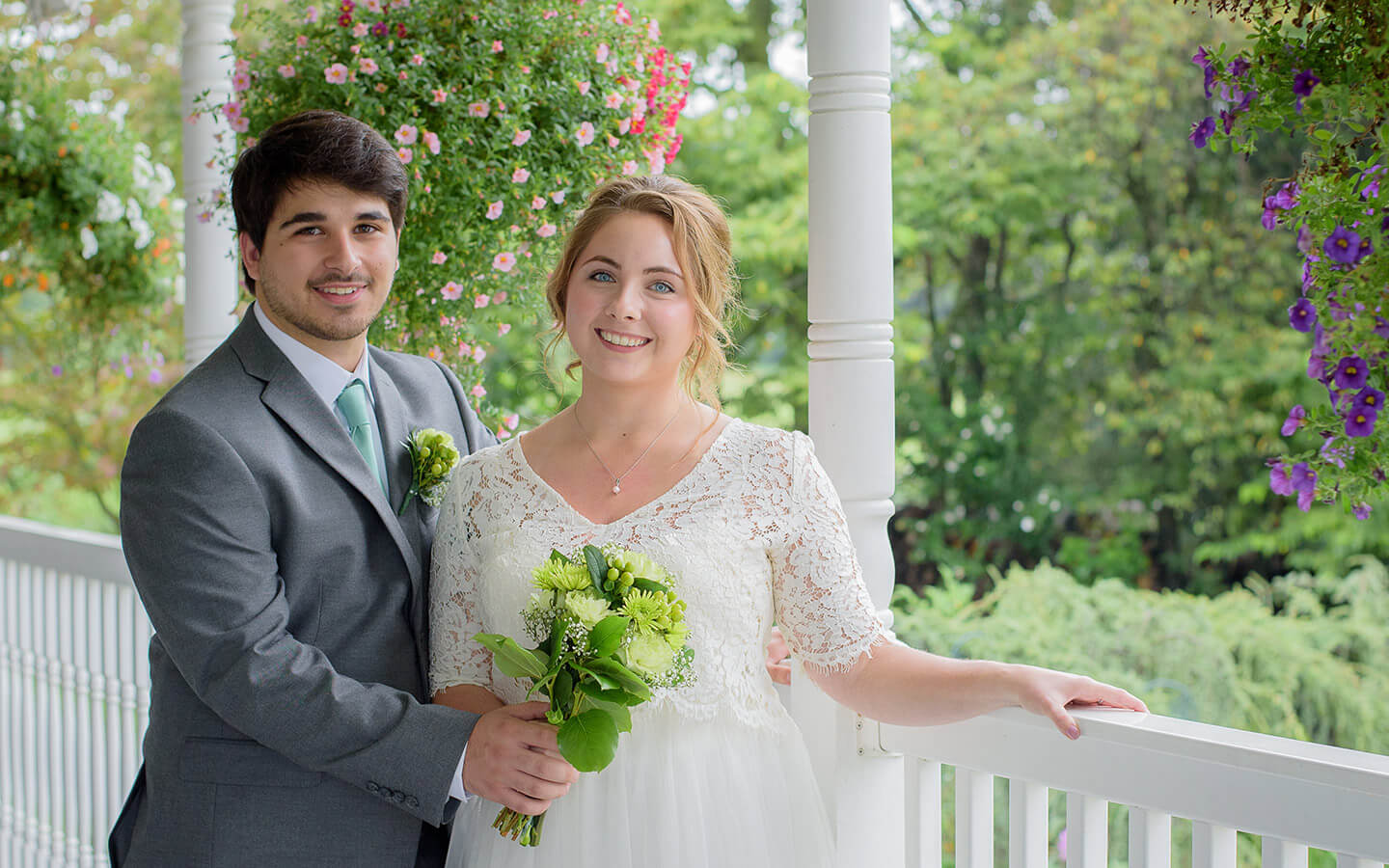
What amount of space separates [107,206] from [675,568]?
9.46 ft

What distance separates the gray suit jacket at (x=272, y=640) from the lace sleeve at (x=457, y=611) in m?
0.04

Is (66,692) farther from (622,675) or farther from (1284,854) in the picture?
(1284,854)

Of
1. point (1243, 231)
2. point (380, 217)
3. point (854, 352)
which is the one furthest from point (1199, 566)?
point (380, 217)

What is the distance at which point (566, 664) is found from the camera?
1.60m

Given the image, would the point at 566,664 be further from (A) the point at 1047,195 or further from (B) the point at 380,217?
(A) the point at 1047,195

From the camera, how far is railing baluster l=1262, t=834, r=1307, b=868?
1.51m

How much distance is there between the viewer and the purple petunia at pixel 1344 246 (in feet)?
4.24

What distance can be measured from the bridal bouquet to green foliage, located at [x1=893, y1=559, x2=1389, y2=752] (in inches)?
133

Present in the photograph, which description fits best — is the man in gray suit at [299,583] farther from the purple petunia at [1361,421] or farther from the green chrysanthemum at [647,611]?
the purple petunia at [1361,421]

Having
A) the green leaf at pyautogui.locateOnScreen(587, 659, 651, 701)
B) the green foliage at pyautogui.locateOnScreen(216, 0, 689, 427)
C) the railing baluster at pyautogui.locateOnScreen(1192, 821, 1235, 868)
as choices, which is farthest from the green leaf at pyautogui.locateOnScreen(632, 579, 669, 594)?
the green foliage at pyautogui.locateOnScreen(216, 0, 689, 427)

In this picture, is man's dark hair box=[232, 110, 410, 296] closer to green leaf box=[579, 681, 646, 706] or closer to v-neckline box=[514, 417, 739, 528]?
v-neckline box=[514, 417, 739, 528]

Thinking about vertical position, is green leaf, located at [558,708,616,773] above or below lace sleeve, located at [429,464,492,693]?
below

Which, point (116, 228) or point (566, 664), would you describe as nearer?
point (566, 664)

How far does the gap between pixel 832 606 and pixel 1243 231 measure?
6128 mm
